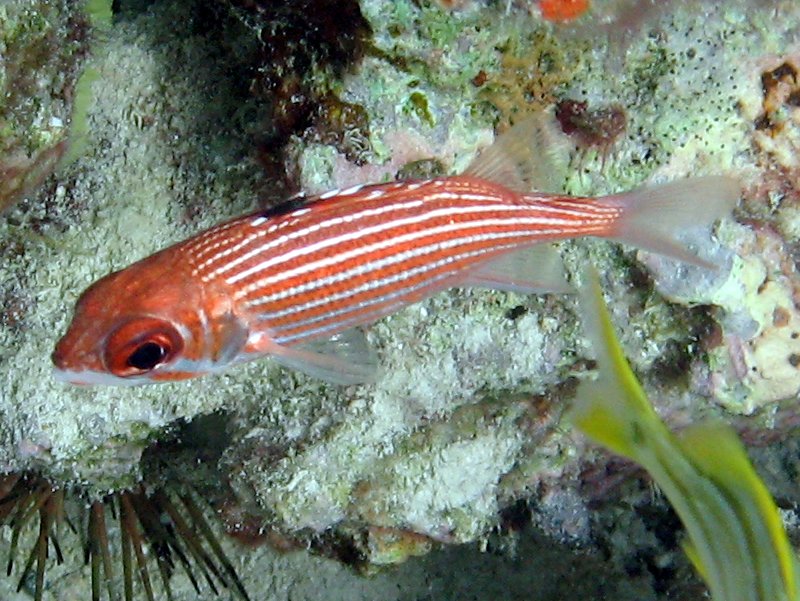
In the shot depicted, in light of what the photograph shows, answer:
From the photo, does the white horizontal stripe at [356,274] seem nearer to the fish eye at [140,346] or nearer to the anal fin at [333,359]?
the anal fin at [333,359]

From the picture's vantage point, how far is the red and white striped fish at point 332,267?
7.56 feet

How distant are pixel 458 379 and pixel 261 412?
1.03 m

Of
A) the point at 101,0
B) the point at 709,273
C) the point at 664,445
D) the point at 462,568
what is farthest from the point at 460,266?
the point at 462,568

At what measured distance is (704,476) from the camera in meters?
2.18

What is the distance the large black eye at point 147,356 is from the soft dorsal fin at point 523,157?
125 centimetres

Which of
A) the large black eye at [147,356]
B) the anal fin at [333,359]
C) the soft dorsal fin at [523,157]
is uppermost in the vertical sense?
the soft dorsal fin at [523,157]

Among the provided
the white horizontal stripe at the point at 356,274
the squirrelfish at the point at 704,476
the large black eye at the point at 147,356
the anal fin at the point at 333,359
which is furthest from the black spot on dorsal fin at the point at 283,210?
the squirrelfish at the point at 704,476

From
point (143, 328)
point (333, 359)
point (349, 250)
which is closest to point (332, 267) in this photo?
point (349, 250)

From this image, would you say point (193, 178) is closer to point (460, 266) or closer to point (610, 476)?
point (460, 266)

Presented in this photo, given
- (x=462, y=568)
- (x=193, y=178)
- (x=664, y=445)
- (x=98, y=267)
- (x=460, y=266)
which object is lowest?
(x=664, y=445)

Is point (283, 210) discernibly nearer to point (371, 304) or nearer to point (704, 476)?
point (371, 304)

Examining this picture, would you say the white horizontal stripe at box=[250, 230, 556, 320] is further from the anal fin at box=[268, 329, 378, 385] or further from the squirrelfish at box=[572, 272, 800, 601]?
the squirrelfish at box=[572, 272, 800, 601]

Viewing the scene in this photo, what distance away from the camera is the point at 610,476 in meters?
4.46

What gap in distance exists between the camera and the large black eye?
89.4 inches
